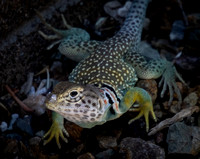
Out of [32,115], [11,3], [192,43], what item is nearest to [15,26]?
[11,3]

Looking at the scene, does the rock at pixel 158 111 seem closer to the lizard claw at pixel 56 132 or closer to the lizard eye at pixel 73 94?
the lizard claw at pixel 56 132

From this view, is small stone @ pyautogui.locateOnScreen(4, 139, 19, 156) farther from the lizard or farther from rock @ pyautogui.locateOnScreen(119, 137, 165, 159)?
rock @ pyautogui.locateOnScreen(119, 137, 165, 159)

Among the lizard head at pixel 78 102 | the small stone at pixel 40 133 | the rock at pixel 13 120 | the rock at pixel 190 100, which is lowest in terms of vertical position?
the rock at pixel 190 100

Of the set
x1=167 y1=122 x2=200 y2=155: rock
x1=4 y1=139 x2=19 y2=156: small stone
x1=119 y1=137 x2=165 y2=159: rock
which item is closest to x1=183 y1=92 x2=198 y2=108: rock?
x1=167 y1=122 x2=200 y2=155: rock

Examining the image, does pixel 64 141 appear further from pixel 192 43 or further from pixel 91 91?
pixel 192 43

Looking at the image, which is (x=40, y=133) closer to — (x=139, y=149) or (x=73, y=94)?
(x=73, y=94)

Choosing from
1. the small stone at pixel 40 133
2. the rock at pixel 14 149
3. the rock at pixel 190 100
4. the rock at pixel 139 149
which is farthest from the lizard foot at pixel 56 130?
the rock at pixel 190 100
